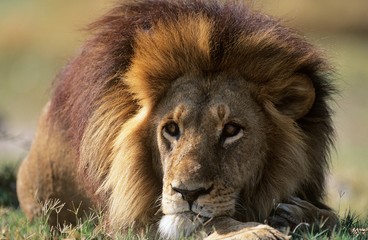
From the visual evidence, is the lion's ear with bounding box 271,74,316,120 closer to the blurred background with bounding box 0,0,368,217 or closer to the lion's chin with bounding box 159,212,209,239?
the lion's chin with bounding box 159,212,209,239

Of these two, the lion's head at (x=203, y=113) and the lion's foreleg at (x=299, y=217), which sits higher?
the lion's head at (x=203, y=113)

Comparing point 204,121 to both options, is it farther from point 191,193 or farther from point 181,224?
point 181,224

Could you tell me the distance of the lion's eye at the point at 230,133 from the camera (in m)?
5.27

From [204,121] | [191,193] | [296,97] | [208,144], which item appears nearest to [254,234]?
[191,193]

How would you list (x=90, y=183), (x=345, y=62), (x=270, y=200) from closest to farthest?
(x=270, y=200) → (x=90, y=183) → (x=345, y=62)

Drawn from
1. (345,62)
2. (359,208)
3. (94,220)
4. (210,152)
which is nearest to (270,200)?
(210,152)

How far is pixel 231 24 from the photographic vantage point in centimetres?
567

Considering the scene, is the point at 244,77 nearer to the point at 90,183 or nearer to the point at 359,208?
the point at 90,183

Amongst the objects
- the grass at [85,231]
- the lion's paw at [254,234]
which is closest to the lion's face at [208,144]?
the lion's paw at [254,234]

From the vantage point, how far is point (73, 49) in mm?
14594

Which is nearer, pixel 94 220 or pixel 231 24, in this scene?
pixel 231 24

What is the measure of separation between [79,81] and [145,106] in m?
0.71

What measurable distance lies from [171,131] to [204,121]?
8.6 inches

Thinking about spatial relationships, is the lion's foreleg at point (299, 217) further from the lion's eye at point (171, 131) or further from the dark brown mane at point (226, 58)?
the lion's eye at point (171, 131)
